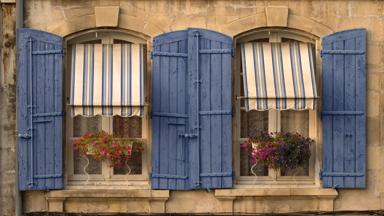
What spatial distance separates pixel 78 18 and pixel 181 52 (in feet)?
4.37

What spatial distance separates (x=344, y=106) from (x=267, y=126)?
993 millimetres

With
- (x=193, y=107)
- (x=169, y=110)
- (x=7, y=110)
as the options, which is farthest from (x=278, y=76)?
(x=7, y=110)

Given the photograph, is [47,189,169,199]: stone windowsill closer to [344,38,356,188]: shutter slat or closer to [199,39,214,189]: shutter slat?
[199,39,214,189]: shutter slat

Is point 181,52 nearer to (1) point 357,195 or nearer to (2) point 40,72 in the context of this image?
(2) point 40,72

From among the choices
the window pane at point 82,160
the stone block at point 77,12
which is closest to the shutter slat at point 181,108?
the window pane at point 82,160

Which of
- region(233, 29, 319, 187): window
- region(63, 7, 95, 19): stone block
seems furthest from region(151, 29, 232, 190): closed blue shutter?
region(63, 7, 95, 19): stone block

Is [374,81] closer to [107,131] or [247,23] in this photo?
[247,23]

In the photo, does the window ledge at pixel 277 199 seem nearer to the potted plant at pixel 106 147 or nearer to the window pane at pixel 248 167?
the window pane at pixel 248 167

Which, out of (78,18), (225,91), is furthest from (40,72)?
(225,91)

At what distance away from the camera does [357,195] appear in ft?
30.2

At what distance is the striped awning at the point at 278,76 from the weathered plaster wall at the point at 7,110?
112 inches

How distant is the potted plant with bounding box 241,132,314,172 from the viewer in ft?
29.0

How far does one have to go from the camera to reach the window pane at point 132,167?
9.29 meters

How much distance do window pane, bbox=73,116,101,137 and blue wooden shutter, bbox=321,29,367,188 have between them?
2832 millimetres
